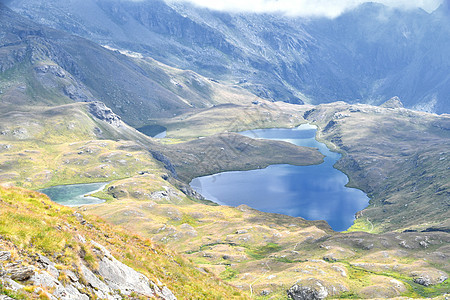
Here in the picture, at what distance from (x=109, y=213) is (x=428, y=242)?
14694 cm

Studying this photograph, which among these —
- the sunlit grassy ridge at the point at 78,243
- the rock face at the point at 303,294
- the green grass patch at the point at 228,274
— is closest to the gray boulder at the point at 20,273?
the sunlit grassy ridge at the point at 78,243

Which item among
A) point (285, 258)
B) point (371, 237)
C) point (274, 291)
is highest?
point (371, 237)

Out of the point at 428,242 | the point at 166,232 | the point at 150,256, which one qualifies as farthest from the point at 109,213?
the point at 150,256

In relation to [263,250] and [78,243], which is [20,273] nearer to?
[78,243]

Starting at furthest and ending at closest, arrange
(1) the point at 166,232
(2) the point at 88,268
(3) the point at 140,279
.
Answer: (1) the point at 166,232, (3) the point at 140,279, (2) the point at 88,268

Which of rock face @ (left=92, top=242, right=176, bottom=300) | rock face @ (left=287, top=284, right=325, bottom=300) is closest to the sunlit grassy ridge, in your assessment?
rock face @ (left=92, top=242, right=176, bottom=300)

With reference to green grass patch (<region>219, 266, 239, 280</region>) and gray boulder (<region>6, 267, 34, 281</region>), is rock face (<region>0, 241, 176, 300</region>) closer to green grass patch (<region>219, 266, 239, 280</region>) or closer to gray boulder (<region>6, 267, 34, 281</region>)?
gray boulder (<region>6, 267, 34, 281</region>)

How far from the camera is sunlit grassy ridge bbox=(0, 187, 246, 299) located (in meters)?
24.0

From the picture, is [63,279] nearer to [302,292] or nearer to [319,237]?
[302,292]

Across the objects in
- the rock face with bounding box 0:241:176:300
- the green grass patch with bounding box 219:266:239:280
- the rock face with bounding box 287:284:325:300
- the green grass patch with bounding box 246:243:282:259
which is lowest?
the rock face with bounding box 0:241:176:300

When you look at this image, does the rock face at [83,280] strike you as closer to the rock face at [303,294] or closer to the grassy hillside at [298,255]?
the grassy hillside at [298,255]

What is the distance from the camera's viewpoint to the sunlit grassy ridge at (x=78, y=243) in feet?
78.9

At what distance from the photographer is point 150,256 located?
3847 cm

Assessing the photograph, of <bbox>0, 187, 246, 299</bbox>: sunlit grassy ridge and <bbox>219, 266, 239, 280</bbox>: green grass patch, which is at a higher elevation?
<bbox>219, 266, 239, 280</bbox>: green grass patch
